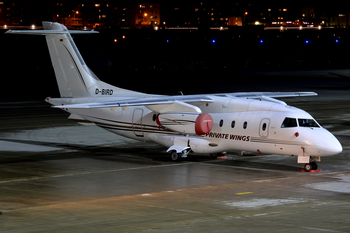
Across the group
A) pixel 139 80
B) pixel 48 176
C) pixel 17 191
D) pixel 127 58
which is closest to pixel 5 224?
pixel 17 191

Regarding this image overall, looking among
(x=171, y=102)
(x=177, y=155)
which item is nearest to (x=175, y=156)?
(x=177, y=155)

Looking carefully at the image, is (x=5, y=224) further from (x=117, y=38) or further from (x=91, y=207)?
(x=117, y=38)

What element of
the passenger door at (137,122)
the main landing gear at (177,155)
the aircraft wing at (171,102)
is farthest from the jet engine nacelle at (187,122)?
the passenger door at (137,122)

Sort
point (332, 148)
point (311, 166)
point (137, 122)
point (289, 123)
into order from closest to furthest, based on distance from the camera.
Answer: point (332, 148), point (311, 166), point (289, 123), point (137, 122)

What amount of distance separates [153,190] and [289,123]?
275 inches

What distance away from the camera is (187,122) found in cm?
2481

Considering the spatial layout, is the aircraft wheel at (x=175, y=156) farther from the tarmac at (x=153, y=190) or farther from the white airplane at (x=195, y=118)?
the tarmac at (x=153, y=190)

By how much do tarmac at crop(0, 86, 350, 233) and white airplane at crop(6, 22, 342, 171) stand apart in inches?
40.3

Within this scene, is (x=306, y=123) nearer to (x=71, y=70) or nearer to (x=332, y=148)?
(x=332, y=148)

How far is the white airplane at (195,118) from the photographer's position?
74.9 ft

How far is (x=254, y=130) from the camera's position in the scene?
23.7 meters

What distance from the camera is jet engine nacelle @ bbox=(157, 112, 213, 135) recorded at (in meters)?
24.3

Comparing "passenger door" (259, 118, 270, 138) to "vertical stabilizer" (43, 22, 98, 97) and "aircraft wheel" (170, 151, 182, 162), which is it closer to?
"aircraft wheel" (170, 151, 182, 162)

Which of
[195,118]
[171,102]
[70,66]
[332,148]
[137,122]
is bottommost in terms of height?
[332,148]
